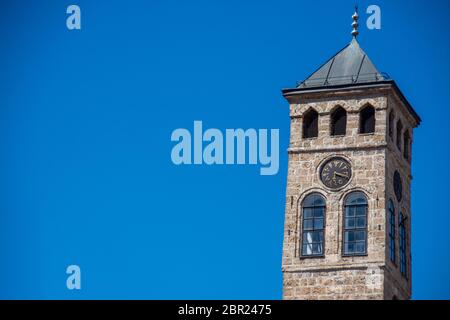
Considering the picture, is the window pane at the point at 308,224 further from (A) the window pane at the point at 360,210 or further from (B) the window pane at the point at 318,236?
(A) the window pane at the point at 360,210

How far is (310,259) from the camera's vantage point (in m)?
103

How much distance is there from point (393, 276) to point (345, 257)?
242 centimetres

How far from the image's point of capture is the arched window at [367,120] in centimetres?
10519

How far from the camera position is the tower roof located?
347ft

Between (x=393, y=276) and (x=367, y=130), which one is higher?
(x=367, y=130)

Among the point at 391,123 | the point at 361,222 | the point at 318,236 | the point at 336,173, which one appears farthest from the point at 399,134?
the point at 318,236

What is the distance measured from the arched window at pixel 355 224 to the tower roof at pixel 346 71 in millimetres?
5705

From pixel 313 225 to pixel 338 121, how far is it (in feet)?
18.0

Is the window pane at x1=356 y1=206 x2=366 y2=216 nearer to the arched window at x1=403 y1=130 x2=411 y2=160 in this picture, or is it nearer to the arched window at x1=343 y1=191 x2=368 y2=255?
the arched window at x1=343 y1=191 x2=368 y2=255

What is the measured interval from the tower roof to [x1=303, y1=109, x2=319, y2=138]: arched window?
1.39 m

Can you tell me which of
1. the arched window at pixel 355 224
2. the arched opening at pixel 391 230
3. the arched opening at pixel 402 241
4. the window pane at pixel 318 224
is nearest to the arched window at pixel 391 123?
the arched opening at pixel 391 230
